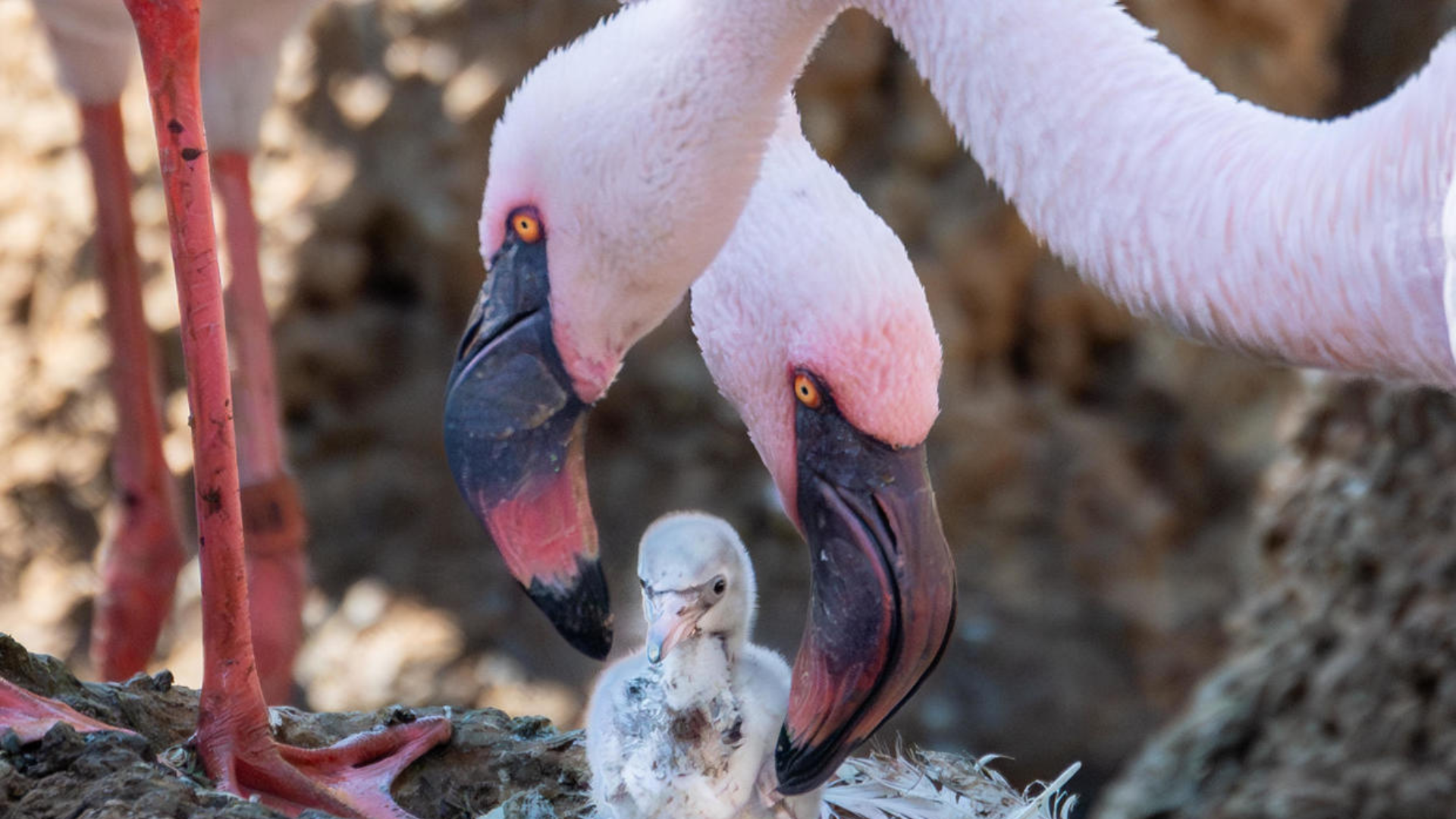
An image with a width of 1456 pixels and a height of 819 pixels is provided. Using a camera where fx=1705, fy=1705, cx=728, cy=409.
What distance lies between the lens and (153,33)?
160 cm

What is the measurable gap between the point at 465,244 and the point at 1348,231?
269 centimetres

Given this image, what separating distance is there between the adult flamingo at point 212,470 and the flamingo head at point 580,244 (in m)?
0.24

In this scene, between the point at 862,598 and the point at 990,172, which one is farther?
the point at 862,598

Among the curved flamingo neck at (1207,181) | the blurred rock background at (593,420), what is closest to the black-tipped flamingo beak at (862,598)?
the curved flamingo neck at (1207,181)

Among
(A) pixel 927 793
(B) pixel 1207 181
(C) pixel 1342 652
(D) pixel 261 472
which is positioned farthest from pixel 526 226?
(C) pixel 1342 652

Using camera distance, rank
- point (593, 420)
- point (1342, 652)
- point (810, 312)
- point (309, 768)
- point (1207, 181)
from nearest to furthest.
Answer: point (1207, 181) < point (810, 312) < point (309, 768) < point (1342, 652) < point (593, 420)

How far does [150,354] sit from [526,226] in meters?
1.20

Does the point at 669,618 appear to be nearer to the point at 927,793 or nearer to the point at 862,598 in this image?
the point at 862,598

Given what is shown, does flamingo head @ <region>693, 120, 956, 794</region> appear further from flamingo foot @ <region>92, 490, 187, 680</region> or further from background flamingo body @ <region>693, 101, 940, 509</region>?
flamingo foot @ <region>92, 490, 187, 680</region>

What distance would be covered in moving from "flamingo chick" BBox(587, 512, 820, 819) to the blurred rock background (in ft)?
6.63

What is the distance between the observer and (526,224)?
1480 millimetres

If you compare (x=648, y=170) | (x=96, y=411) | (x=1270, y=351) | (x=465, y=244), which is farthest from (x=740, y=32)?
(x=96, y=411)

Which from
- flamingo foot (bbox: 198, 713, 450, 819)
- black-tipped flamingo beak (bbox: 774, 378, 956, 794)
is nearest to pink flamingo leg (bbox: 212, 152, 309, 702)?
flamingo foot (bbox: 198, 713, 450, 819)

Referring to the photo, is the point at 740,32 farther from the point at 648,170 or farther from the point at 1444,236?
the point at 1444,236
